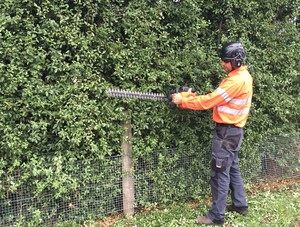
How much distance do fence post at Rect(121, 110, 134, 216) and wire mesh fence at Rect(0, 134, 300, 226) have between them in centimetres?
6

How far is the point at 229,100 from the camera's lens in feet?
11.5

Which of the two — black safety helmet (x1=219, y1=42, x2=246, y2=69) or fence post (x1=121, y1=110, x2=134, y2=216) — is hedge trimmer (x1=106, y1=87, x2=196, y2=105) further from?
black safety helmet (x1=219, y1=42, x2=246, y2=69)

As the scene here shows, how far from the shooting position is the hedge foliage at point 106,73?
318 centimetres

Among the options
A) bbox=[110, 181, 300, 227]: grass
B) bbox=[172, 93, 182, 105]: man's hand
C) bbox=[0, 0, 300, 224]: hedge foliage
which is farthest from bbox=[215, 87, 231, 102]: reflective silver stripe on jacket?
bbox=[110, 181, 300, 227]: grass

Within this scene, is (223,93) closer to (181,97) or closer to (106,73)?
(181,97)

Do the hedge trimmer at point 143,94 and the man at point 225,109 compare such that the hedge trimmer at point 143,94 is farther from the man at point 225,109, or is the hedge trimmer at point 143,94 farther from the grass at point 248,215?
the grass at point 248,215

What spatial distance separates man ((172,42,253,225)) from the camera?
3.47 m

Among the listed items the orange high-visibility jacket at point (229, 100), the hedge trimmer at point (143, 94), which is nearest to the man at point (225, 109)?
the orange high-visibility jacket at point (229, 100)

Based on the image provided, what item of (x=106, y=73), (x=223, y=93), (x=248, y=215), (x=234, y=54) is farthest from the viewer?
(x=248, y=215)

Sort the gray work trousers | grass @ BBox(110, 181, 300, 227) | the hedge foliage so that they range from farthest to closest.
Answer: grass @ BBox(110, 181, 300, 227), the gray work trousers, the hedge foliage

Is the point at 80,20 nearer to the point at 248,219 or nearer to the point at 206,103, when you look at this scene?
the point at 206,103

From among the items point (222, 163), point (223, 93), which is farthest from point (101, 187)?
point (223, 93)

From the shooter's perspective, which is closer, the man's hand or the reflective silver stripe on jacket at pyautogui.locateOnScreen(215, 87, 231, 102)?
the reflective silver stripe on jacket at pyautogui.locateOnScreen(215, 87, 231, 102)

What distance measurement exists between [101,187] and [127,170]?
0.38 meters
